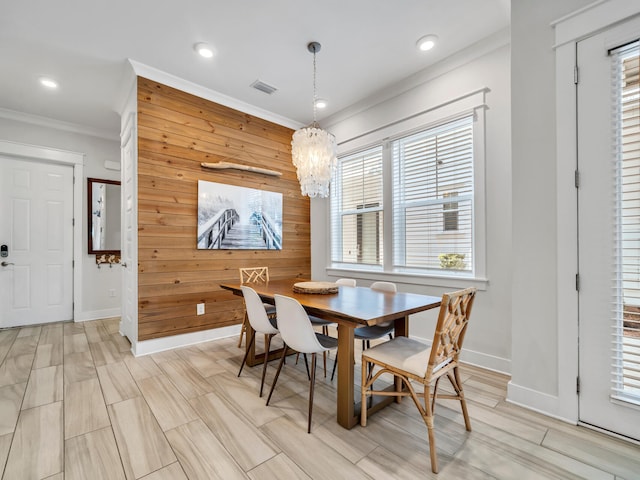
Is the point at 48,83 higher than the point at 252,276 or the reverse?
higher

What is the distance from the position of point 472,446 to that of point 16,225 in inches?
225

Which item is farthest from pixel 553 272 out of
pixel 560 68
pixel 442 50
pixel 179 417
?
pixel 179 417

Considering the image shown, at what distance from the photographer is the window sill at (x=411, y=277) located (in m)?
2.77

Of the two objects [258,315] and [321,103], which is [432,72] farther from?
[258,315]

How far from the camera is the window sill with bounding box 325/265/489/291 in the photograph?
277cm

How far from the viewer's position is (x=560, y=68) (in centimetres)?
190

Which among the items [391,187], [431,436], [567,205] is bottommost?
[431,436]

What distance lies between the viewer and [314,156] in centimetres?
265

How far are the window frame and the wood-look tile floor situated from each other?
942mm

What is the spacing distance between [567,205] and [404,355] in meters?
1.41

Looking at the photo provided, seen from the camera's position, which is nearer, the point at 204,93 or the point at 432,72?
the point at 432,72

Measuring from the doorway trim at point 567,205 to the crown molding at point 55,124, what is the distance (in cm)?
560

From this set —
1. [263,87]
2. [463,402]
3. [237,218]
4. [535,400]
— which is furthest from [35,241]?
[535,400]

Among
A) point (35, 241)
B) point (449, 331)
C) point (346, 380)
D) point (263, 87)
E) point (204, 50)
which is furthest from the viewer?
point (35, 241)
